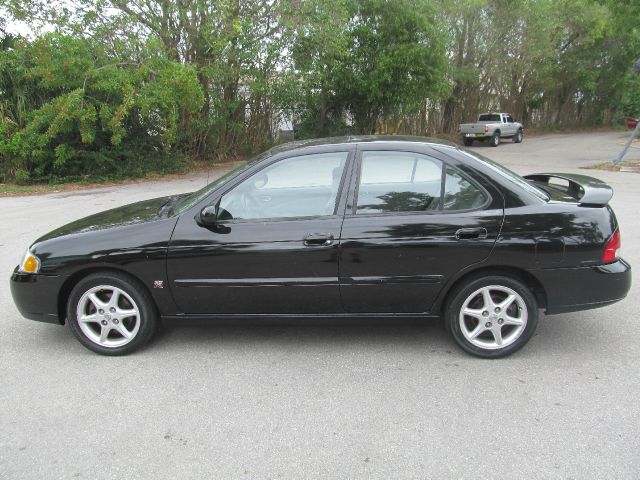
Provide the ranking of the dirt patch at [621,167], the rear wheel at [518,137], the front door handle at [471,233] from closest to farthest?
the front door handle at [471,233] < the dirt patch at [621,167] < the rear wheel at [518,137]

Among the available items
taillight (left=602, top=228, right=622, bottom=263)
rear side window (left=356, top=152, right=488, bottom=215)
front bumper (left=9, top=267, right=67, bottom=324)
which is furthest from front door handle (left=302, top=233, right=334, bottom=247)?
taillight (left=602, top=228, right=622, bottom=263)

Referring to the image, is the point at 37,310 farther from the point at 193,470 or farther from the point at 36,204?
the point at 36,204

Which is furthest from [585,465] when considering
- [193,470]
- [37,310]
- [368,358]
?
[37,310]

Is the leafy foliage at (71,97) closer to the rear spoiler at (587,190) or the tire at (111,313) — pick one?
the tire at (111,313)

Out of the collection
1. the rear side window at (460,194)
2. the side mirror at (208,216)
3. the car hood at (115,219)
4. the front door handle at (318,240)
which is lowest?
the front door handle at (318,240)

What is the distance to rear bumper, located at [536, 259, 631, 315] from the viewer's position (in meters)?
3.63

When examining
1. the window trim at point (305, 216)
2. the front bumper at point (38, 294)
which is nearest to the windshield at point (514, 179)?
the window trim at point (305, 216)

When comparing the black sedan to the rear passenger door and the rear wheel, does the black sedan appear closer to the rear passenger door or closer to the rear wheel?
the rear passenger door

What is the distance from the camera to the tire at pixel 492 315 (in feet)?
12.0

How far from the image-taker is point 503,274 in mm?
3684

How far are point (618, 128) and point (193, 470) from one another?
47.3m

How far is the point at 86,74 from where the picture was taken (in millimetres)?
Result: 12828

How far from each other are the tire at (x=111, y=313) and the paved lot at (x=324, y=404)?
0.45 feet

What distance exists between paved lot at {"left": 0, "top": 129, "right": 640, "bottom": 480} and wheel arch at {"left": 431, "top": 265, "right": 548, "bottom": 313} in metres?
0.41
